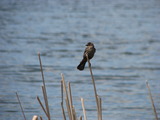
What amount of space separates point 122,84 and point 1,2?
2639cm

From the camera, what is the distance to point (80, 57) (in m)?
18.1

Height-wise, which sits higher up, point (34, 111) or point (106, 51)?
point (106, 51)

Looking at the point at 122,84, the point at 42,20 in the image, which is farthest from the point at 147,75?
the point at 42,20

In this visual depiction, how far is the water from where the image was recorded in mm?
12312

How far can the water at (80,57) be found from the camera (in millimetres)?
12312

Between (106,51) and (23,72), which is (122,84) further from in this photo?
(106,51)

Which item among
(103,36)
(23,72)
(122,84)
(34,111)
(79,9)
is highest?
(79,9)

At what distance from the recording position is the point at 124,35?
82.8 feet

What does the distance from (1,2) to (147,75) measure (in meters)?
25.4

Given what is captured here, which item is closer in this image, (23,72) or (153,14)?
(23,72)

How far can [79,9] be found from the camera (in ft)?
123

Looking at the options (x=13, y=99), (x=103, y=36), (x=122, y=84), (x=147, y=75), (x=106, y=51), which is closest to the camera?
(x=13, y=99)

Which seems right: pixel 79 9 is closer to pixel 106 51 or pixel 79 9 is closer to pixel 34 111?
pixel 106 51

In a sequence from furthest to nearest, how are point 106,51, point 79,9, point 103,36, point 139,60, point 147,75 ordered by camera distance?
point 79,9
point 103,36
point 106,51
point 139,60
point 147,75
